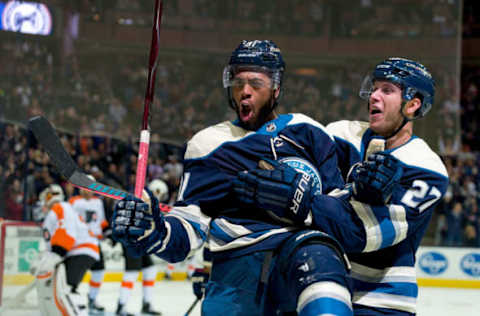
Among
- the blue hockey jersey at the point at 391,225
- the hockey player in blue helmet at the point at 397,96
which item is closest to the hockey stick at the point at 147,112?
the blue hockey jersey at the point at 391,225

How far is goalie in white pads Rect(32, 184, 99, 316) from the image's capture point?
501 centimetres

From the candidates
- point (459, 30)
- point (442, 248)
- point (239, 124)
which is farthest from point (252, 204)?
point (459, 30)

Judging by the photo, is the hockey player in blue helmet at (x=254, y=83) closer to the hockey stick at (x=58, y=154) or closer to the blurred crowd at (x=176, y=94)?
the hockey stick at (x=58, y=154)

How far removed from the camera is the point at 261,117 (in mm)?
2168

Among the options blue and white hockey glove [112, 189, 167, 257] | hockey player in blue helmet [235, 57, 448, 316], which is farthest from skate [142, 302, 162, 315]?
blue and white hockey glove [112, 189, 167, 257]

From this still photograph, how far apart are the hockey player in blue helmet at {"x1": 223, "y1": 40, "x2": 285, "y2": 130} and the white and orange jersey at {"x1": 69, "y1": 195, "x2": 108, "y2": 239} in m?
5.76

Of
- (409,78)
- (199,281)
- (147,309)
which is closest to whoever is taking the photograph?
(409,78)

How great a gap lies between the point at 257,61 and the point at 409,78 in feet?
1.58

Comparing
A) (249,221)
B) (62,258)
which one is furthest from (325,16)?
(249,221)

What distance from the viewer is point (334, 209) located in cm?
195

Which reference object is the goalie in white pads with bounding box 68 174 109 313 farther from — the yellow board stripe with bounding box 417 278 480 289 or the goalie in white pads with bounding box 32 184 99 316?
the yellow board stripe with bounding box 417 278 480 289

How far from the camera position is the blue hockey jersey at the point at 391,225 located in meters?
1.96

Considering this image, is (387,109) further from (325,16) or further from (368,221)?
(325,16)

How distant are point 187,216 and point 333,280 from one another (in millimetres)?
543
